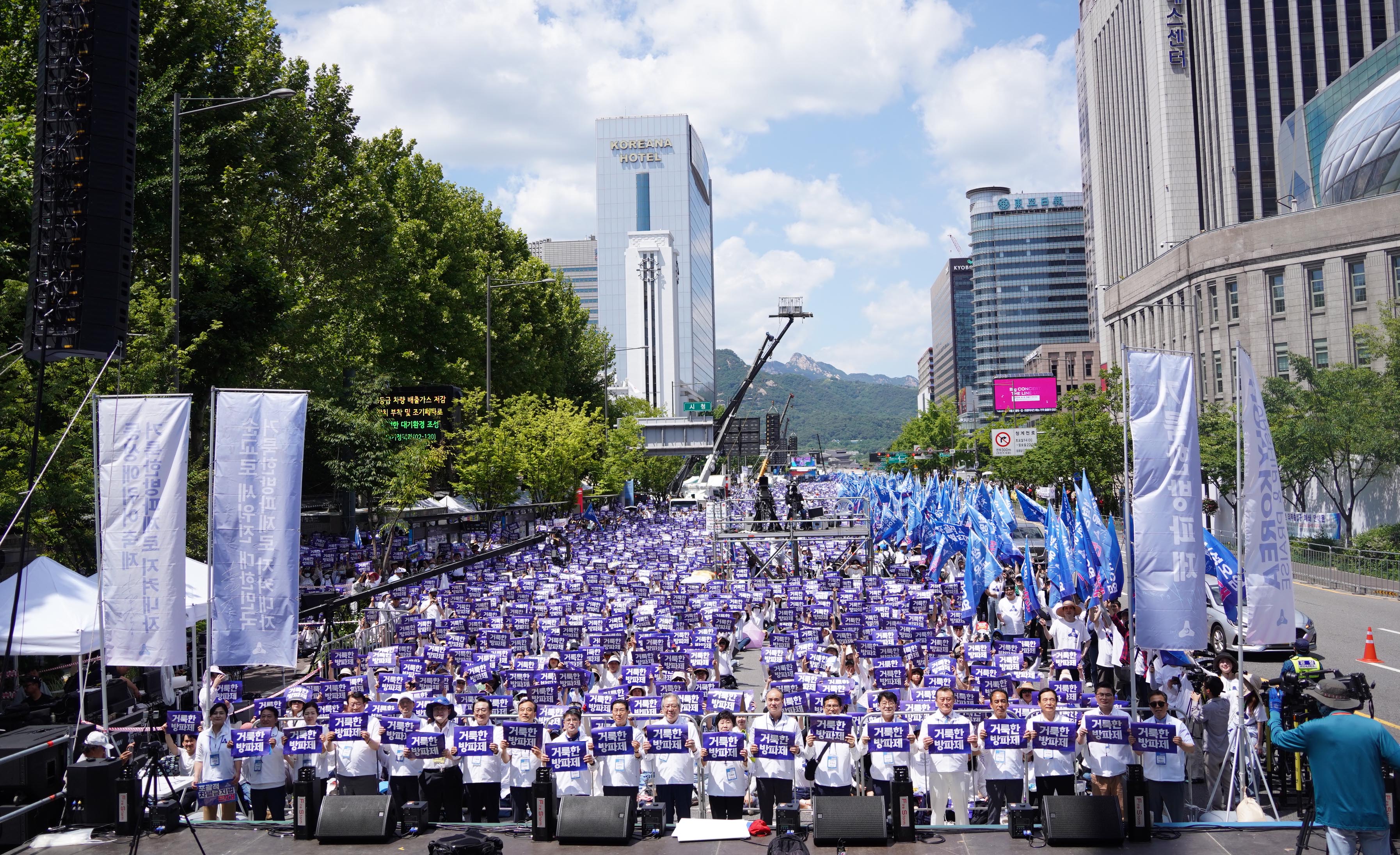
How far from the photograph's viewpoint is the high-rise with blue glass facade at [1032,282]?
185875mm

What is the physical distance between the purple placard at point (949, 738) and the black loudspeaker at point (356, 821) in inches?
201

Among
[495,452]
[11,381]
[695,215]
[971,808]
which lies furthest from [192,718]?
[695,215]

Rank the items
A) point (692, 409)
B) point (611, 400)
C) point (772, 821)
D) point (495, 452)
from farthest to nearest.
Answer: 1. point (692, 409)
2. point (611, 400)
3. point (495, 452)
4. point (772, 821)

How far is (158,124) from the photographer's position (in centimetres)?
2289

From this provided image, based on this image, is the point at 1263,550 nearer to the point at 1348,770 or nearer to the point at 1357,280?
the point at 1348,770

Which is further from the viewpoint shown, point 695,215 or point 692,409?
point 695,215

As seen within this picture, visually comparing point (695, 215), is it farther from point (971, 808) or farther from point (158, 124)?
point (971, 808)

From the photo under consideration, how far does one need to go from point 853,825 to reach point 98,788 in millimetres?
7183

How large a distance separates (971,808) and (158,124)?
71.7ft

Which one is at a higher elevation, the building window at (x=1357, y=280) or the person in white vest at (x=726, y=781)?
the building window at (x=1357, y=280)

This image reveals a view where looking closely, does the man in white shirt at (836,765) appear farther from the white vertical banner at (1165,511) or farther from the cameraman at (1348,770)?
the cameraman at (1348,770)

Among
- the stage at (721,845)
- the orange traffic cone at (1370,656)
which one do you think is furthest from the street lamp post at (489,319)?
the stage at (721,845)

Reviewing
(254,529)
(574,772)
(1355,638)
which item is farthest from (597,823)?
(1355,638)

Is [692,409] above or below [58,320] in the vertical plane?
above
